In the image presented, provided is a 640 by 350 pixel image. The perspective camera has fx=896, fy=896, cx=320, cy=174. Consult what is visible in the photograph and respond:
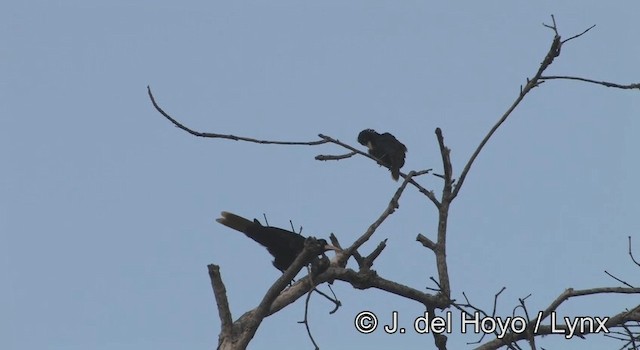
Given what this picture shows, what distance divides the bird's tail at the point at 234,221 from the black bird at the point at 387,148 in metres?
3.79

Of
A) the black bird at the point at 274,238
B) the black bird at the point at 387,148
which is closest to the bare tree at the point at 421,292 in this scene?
the black bird at the point at 274,238

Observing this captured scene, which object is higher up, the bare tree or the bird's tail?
the bird's tail

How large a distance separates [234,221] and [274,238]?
1.26 feet

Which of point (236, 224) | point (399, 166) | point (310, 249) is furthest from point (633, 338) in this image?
point (399, 166)

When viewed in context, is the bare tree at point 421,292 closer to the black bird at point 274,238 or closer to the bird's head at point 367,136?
the black bird at point 274,238

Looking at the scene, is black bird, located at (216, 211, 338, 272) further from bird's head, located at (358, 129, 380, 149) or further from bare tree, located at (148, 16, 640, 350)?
bird's head, located at (358, 129, 380, 149)

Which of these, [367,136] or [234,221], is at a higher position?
[367,136]

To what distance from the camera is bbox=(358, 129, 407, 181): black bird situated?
11049 mm

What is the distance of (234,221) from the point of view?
705 cm

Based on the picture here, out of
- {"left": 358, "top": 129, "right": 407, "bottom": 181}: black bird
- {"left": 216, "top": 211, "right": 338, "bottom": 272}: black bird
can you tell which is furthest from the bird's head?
{"left": 216, "top": 211, "right": 338, "bottom": 272}: black bird

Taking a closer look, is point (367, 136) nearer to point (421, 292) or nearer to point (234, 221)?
point (234, 221)

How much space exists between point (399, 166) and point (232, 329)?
24.3 ft

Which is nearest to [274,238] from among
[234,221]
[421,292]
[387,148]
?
[234,221]

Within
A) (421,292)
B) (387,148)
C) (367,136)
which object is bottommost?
(421,292)
